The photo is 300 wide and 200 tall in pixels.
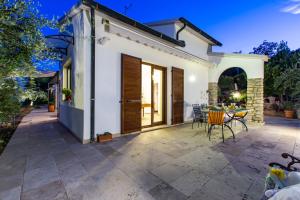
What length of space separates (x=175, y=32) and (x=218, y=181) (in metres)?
6.51

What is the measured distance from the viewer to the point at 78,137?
479cm

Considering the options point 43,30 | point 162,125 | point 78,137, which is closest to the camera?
point 43,30

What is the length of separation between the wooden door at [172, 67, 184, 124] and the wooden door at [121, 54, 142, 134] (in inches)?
77.9

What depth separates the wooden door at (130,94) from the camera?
203 inches

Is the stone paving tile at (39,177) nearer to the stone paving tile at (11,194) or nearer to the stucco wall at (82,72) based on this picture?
the stone paving tile at (11,194)

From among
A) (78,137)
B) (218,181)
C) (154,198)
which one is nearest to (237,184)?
(218,181)

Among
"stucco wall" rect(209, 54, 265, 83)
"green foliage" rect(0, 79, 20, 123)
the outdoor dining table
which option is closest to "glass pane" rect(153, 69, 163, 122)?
the outdoor dining table

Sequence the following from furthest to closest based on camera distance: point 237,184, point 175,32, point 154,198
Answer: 1. point 175,32
2. point 237,184
3. point 154,198

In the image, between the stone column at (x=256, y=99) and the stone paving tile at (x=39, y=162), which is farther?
the stone column at (x=256, y=99)

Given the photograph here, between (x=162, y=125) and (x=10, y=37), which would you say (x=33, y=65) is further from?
(x=162, y=125)

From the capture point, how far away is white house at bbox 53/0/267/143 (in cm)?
446

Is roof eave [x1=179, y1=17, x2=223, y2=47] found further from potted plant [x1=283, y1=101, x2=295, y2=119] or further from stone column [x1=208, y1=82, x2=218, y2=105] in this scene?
potted plant [x1=283, y1=101, x2=295, y2=119]

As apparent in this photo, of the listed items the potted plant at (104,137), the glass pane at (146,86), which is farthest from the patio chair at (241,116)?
the potted plant at (104,137)

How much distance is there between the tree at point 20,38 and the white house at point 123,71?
1.09 meters
